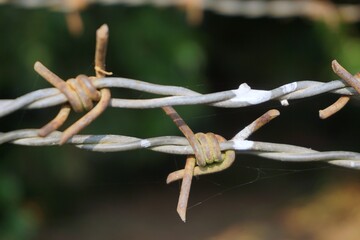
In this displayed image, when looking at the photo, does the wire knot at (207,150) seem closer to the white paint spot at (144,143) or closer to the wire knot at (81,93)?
the white paint spot at (144,143)

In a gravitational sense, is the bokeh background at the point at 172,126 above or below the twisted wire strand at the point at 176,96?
below

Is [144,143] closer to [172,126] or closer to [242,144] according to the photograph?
[242,144]

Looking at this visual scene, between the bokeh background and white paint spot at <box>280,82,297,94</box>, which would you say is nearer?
white paint spot at <box>280,82,297,94</box>

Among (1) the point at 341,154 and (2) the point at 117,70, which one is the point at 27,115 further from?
(1) the point at 341,154

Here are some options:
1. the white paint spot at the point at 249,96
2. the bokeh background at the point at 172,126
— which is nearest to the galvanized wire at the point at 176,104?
→ the white paint spot at the point at 249,96

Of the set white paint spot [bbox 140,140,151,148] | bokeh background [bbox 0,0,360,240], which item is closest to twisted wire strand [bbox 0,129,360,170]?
white paint spot [bbox 140,140,151,148]

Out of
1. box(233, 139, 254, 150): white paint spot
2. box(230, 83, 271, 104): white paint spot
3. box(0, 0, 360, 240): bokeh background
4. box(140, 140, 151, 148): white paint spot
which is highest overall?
box(230, 83, 271, 104): white paint spot

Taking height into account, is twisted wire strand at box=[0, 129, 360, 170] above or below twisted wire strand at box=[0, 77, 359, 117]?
below

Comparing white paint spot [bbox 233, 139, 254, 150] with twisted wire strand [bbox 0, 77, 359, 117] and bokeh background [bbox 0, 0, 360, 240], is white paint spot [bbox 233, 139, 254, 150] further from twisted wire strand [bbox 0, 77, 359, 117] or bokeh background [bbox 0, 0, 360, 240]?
bokeh background [bbox 0, 0, 360, 240]
